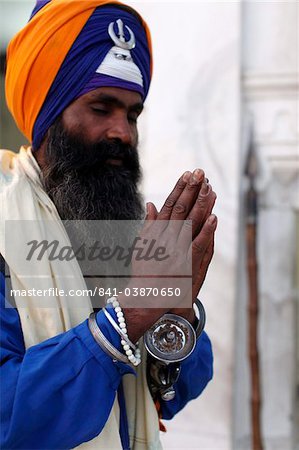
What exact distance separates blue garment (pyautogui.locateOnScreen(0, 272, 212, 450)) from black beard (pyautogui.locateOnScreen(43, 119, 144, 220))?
56 centimetres

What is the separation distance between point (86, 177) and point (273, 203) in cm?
184

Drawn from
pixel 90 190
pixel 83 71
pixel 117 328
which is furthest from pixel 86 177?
pixel 117 328

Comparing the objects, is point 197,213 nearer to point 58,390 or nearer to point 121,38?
point 58,390

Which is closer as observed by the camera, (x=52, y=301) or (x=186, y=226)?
(x=186, y=226)

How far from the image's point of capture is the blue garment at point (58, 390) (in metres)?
1.63

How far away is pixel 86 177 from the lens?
224cm

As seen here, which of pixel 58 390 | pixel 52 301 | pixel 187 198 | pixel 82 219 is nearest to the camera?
pixel 58 390

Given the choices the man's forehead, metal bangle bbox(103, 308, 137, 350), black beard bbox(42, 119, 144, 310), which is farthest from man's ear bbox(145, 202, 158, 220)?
the man's forehead

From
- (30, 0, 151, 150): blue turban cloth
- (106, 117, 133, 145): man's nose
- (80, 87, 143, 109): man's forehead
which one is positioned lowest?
(106, 117, 133, 145): man's nose

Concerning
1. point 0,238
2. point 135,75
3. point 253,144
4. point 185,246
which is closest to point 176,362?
point 185,246

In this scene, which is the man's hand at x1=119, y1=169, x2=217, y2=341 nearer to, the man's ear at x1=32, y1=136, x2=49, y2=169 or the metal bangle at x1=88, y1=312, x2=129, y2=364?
the metal bangle at x1=88, y1=312, x2=129, y2=364

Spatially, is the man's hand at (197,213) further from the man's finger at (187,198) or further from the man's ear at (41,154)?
the man's ear at (41,154)

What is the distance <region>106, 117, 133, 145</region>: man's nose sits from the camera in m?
2.21

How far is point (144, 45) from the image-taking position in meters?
2.38
